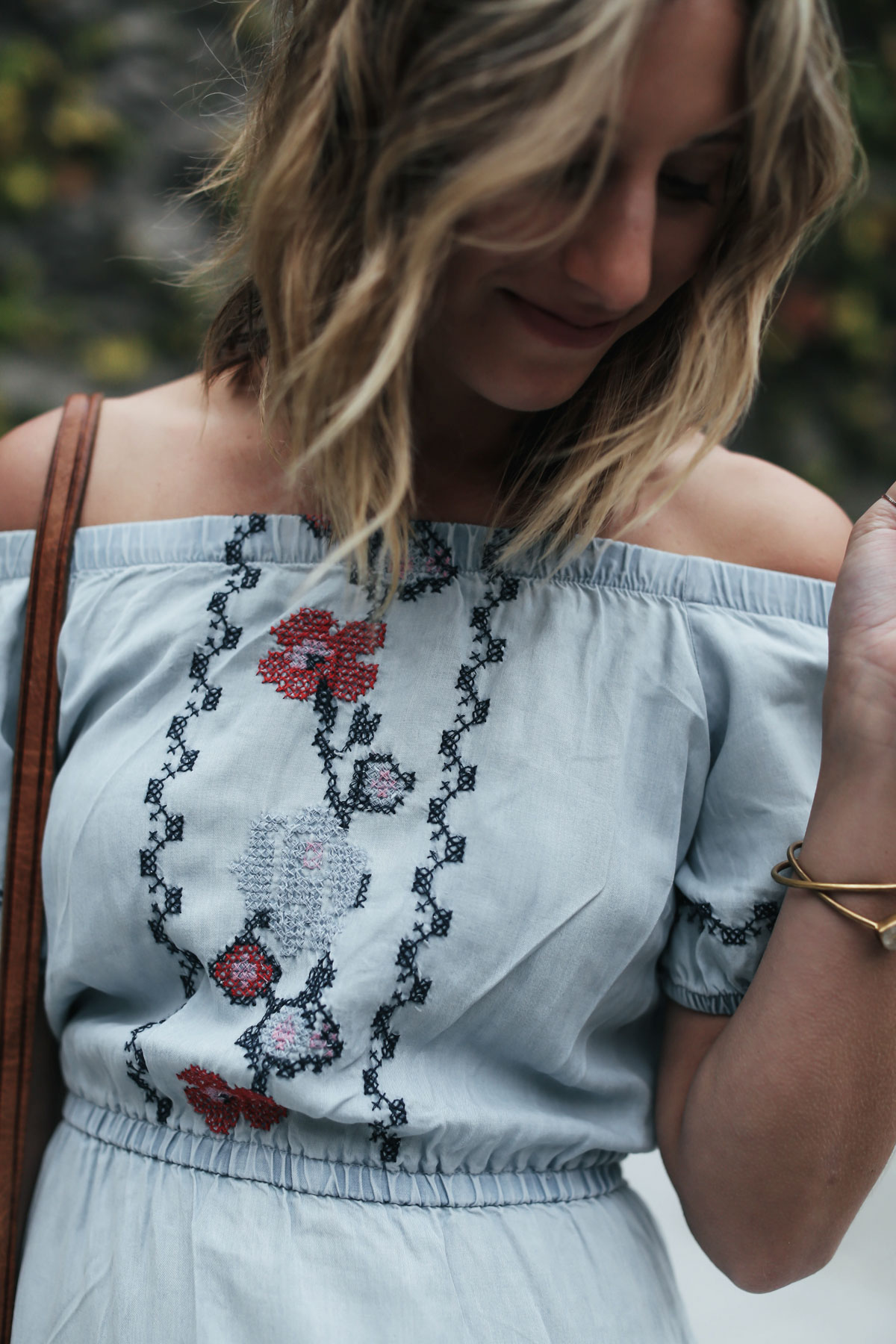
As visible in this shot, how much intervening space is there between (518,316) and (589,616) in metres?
0.29

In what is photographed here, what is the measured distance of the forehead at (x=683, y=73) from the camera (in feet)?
2.67

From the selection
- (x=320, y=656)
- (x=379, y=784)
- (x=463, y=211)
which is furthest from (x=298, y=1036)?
(x=463, y=211)

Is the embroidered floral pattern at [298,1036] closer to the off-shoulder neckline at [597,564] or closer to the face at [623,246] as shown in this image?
the off-shoulder neckline at [597,564]

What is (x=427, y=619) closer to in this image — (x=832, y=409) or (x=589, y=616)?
(x=589, y=616)

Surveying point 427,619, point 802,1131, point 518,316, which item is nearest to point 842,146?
point 518,316

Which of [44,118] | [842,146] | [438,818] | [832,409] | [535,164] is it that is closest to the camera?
[535,164]

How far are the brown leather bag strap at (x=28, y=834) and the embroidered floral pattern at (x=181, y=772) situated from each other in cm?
16

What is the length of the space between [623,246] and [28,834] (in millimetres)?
791

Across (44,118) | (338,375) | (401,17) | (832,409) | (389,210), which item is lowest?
(338,375)

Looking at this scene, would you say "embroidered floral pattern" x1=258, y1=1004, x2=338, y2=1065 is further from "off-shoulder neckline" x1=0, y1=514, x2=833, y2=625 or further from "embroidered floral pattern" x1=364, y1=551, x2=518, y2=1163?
"off-shoulder neckline" x1=0, y1=514, x2=833, y2=625

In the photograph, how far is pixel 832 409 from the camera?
3242mm

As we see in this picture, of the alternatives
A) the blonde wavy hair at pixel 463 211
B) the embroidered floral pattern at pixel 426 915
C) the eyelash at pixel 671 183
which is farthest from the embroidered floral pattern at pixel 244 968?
the eyelash at pixel 671 183

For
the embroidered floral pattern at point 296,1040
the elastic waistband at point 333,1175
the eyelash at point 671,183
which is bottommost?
the elastic waistband at point 333,1175

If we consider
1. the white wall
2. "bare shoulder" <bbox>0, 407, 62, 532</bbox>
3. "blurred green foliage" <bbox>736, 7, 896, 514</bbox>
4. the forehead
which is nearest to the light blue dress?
"bare shoulder" <bbox>0, 407, 62, 532</bbox>
